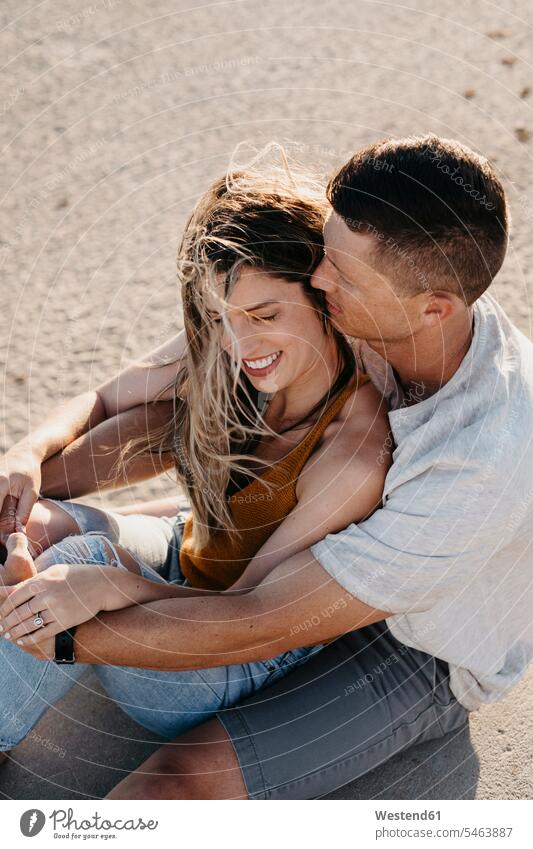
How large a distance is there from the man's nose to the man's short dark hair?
110mm

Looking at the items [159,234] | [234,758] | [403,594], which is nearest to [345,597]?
[403,594]

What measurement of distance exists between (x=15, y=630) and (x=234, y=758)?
1.87 feet

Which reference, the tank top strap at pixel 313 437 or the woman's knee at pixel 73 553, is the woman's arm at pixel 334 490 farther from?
the woman's knee at pixel 73 553

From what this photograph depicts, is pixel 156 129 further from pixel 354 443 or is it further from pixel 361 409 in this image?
pixel 354 443

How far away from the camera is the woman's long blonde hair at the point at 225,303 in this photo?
219 centimetres

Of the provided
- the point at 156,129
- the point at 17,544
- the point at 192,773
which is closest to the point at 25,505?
the point at 17,544

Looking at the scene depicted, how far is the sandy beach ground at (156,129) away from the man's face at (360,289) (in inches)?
42.7

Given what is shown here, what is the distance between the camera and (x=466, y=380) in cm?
214

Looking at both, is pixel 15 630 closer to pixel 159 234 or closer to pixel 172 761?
pixel 172 761

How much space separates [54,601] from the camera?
84.4 inches

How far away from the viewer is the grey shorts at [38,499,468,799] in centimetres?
222
